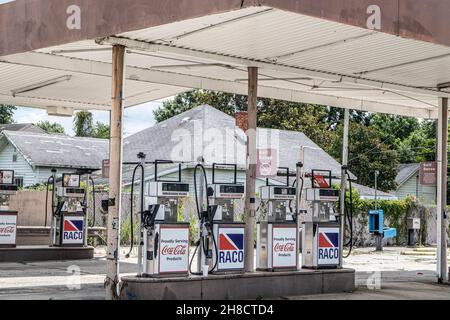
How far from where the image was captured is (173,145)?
37.1m

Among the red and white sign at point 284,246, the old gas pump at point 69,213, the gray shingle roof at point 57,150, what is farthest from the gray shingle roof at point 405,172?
the red and white sign at point 284,246

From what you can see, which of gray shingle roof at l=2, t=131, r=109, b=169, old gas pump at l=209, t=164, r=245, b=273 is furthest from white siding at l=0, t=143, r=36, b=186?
old gas pump at l=209, t=164, r=245, b=273

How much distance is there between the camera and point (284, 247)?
44.7 ft

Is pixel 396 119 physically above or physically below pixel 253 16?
above

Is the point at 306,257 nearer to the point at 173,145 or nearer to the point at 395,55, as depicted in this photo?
the point at 395,55

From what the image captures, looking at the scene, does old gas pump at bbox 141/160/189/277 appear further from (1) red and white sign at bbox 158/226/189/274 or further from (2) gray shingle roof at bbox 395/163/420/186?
(2) gray shingle roof at bbox 395/163/420/186

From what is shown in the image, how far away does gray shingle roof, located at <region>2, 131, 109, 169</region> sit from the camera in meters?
42.3

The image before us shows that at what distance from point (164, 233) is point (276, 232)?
95.6 inches

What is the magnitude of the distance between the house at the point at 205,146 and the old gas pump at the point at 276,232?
19.5 meters

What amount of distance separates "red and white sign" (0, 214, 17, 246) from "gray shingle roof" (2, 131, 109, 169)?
22933mm

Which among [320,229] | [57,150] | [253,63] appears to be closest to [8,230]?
[320,229]

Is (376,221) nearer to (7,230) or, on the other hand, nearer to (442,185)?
(442,185)
